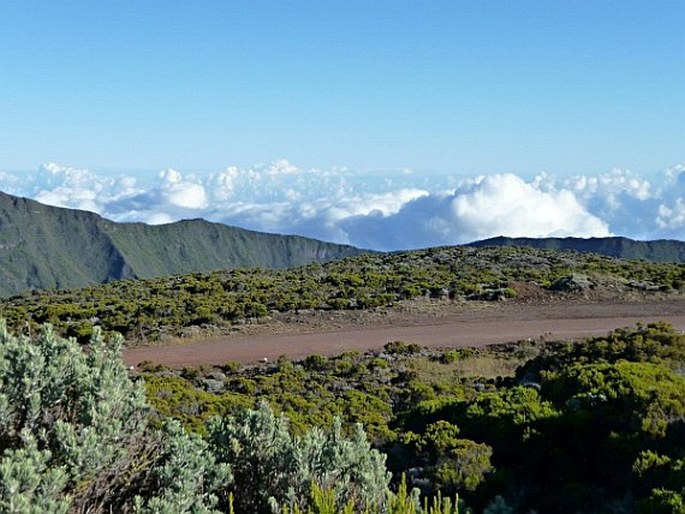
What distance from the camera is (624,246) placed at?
150 meters

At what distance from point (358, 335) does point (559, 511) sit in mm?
14903

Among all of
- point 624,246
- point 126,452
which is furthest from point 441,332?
point 624,246

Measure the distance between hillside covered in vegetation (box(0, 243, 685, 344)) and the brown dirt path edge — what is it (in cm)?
175

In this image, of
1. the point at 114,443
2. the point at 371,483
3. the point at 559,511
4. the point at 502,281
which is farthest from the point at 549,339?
the point at 114,443

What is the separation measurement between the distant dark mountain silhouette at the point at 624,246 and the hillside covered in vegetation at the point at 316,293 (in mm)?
104848

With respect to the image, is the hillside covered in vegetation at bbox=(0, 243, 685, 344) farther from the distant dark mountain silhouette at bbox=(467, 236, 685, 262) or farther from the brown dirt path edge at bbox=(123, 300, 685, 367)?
the distant dark mountain silhouette at bbox=(467, 236, 685, 262)

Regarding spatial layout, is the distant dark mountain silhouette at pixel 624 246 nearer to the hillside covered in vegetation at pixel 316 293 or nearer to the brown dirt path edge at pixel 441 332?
the hillside covered in vegetation at pixel 316 293

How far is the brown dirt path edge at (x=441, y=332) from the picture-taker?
19.0 m

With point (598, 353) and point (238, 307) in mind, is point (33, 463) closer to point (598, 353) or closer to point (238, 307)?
point (598, 353)

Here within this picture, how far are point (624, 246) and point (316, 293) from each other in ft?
453

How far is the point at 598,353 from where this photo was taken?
42.3 feet

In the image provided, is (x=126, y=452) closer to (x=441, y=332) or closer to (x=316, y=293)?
(x=441, y=332)

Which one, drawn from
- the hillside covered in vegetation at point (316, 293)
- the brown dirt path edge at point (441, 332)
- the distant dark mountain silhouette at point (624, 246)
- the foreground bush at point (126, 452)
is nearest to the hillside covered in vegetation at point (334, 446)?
the foreground bush at point (126, 452)

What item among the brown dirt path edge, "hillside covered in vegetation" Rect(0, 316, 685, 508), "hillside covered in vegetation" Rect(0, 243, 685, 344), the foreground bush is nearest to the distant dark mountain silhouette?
"hillside covered in vegetation" Rect(0, 243, 685, 344)
